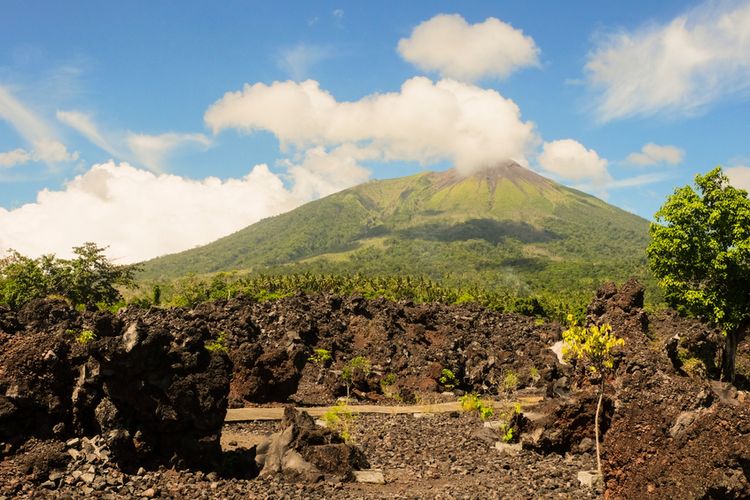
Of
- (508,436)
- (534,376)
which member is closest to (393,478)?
(508,436)

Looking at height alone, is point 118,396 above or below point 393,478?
above

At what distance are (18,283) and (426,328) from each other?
4049 centimetres

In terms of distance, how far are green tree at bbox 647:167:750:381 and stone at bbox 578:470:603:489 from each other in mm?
15922

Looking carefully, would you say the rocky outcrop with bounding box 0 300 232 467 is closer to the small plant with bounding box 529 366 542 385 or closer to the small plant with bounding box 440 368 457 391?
the small plant with bounding box 440 368 457 391

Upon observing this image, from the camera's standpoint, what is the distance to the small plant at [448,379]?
121 feet

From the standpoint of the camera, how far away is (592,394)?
1859cm

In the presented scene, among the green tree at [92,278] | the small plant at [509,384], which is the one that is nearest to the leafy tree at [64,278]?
the green tree at [92,278]

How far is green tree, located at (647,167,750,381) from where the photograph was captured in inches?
1061

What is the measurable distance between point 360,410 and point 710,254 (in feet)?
64.2

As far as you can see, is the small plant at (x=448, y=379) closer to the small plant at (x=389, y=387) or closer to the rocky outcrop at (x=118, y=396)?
the small plant at (x=389, y=387)

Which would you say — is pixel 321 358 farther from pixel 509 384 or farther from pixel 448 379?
pixel 509 384

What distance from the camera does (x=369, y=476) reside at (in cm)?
1605

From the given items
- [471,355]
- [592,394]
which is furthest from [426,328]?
[592,394]

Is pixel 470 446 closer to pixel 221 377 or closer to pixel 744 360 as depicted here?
pixel 221 377
